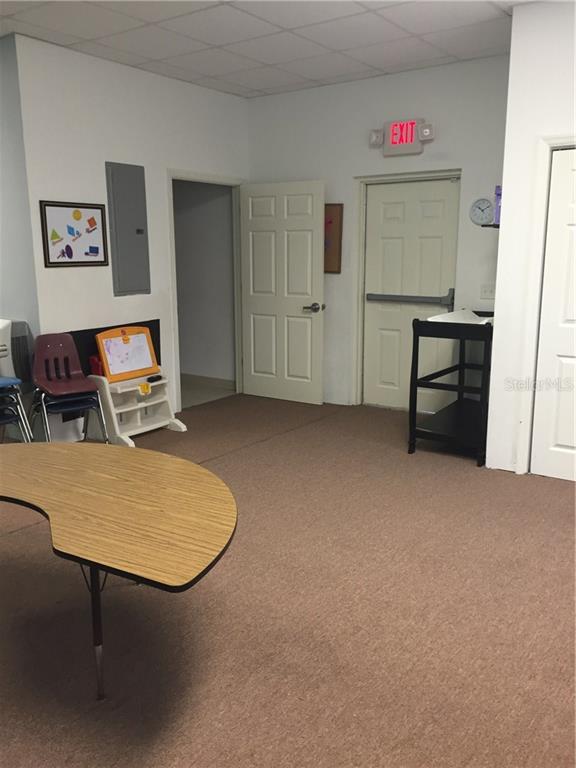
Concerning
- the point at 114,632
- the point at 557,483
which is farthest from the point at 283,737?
the point at 557,483

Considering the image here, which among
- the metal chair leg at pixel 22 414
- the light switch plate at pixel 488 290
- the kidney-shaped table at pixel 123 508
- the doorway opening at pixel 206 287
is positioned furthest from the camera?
the doorway opening at pixel 206 287

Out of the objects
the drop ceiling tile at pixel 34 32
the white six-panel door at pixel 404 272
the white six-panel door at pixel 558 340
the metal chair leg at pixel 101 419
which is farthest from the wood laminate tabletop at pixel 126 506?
the white six-panel door at pixel 404 272

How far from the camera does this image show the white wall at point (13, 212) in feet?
14.3

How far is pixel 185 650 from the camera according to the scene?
2455 mm

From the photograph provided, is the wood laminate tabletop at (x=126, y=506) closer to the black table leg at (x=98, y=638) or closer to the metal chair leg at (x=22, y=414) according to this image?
the black table leg at (x=98, y=638)

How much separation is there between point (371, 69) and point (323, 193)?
104 cm

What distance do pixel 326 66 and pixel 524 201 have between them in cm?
205

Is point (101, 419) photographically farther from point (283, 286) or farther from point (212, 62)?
point (212, 62)

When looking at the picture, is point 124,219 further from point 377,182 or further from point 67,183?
point 377,182

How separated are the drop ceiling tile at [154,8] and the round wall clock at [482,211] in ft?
7.97

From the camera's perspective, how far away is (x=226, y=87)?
5715 millimetres

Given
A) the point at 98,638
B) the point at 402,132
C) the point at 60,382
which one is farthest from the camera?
the point at 402,132

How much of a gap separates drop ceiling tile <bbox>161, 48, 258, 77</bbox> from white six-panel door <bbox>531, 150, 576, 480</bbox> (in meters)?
2.41

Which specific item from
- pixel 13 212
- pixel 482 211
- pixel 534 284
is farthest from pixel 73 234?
pixel 534 284
